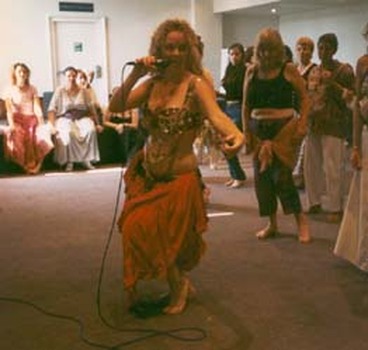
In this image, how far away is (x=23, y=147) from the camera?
22.2 feet

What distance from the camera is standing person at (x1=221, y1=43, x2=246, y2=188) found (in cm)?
585

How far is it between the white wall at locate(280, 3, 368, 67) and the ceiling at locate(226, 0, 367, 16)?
0.14 meters

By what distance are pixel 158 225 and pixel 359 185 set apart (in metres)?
1.28

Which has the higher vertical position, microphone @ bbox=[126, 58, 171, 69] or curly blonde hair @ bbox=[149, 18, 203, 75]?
curly blonde hair @ bbox=[149, 18, 203, 75]

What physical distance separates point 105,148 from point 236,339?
5.11 metres

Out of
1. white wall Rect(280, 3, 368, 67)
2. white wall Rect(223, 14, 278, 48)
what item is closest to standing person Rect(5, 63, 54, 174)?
white wall Rect(280, 3, 368, 67)

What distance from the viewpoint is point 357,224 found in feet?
10.7

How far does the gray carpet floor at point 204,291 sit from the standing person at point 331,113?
284 mm

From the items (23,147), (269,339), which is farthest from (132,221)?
(23,147)

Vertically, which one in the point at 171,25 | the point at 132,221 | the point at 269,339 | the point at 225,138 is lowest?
the point at 269,339

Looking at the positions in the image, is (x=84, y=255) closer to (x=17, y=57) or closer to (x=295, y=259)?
(x=295, y=259)

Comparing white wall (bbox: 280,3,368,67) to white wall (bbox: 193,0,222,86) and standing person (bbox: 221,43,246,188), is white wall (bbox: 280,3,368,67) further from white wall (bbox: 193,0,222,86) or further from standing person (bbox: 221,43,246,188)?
standing person (bbox: 221,43,246,188)

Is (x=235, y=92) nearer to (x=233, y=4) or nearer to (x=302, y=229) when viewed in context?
(x=302, y=229)

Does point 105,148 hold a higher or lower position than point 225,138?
lower
